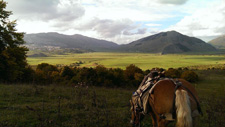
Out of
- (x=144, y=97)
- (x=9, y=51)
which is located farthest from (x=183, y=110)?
(x=9, y=51)

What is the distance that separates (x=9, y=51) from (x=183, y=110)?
23409mm

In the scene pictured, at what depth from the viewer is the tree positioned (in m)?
19.8

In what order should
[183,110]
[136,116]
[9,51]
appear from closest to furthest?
[183,110]
[136,116]
[9,51]

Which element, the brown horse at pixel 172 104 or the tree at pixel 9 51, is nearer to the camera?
the brown horse at pixel 172 104

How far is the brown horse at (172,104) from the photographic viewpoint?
3.80m

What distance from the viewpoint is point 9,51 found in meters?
20.4

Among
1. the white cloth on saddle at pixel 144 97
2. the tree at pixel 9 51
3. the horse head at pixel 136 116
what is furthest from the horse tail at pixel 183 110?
the tree at pixel 9 51

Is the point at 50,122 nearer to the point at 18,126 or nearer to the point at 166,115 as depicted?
the point at 18,126

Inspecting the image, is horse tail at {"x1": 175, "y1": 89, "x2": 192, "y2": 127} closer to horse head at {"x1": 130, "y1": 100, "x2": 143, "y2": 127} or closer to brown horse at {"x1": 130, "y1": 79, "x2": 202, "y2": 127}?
brown horse at {"x1": 130, "y1": 79, "x2": 202, "y2": 127}

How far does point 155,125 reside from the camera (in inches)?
187

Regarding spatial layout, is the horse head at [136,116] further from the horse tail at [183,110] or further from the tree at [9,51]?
the tree at [9,51]

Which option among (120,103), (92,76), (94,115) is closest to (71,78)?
(92,76)

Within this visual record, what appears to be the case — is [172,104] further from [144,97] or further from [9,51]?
[9,51]

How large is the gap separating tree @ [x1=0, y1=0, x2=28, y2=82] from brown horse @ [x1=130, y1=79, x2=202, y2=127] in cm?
2112
